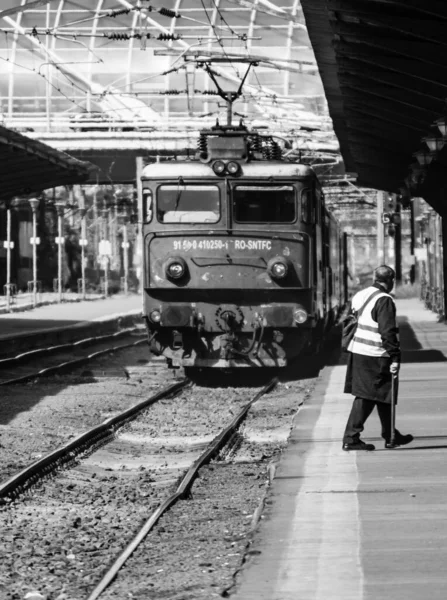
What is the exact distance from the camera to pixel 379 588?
6.70 m

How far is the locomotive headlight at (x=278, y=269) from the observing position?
19859mm

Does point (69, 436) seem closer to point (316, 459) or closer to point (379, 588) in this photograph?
point (316, 459)

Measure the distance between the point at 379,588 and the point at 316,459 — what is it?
15.6ft

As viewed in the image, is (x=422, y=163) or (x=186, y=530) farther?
(x=422, y=163)

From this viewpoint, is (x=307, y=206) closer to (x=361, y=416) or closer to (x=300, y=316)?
(x=300, y=316)

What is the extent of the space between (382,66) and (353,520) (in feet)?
33.1

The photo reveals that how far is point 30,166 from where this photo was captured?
31781 mm

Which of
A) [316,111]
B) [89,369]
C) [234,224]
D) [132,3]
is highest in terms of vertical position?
[132,3]

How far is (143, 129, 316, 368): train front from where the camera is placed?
65.3 ft

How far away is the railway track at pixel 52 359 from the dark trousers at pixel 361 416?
9845mm

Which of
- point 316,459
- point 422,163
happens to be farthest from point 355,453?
point 422,163

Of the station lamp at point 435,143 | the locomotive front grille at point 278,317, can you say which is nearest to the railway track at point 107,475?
the locomotive front grille at point 278,317

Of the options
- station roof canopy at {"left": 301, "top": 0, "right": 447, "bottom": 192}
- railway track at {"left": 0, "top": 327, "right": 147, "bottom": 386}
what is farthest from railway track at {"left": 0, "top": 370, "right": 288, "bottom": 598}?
railway track at {"left": 0, "top": 327, "right": 147, "bottom": 386}

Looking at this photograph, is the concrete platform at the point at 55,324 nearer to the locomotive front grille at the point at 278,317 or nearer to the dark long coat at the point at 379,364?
the locomotive front grille at the point at 278,317
